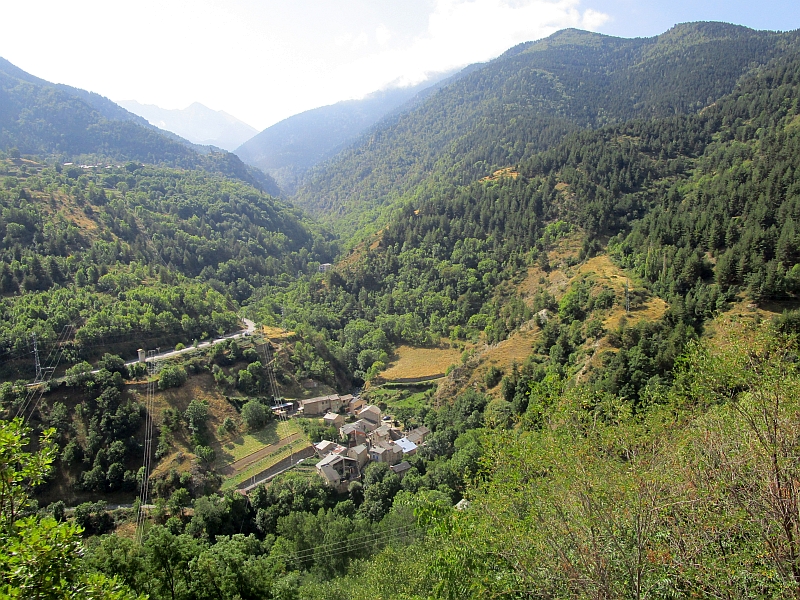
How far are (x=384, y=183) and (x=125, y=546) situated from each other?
452 ft

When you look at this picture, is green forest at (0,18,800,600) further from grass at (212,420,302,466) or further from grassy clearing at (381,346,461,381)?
grassy clearing at (381,346,461,381)

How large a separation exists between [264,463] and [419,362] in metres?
25.7

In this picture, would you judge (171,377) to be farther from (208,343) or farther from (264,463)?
(264,463)

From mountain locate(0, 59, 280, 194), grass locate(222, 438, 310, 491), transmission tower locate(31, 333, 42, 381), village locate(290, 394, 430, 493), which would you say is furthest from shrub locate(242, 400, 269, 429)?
mountain locate(0, 59, 280, 194)

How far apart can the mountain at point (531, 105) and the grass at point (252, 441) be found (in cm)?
8249

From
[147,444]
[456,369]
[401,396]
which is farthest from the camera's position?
[401,396]

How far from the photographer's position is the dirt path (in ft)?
105

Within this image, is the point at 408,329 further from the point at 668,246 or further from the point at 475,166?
the point at 475,166

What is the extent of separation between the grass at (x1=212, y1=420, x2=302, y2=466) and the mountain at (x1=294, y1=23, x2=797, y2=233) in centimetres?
8249

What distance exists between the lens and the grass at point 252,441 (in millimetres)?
33562

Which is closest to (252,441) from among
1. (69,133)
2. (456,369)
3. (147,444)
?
(147,444)

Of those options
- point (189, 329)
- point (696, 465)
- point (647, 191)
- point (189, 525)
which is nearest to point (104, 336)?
point (189, 329)

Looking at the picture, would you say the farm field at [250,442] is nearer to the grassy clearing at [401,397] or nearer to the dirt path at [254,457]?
the dirt path at [254,457]

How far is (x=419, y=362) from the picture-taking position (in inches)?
2163
